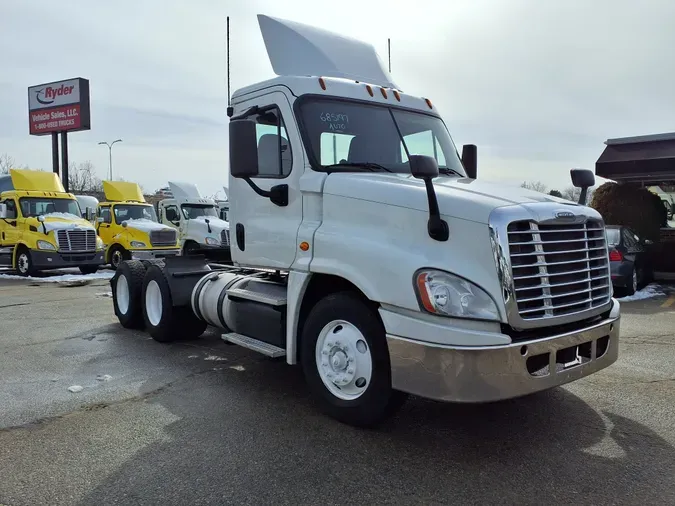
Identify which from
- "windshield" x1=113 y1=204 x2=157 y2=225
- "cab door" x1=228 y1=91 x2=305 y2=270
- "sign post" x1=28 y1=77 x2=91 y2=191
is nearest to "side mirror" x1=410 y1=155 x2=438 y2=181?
"cab door" x1=228 y1=91 x2=305 y2=270

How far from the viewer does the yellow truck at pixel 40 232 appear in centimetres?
1588

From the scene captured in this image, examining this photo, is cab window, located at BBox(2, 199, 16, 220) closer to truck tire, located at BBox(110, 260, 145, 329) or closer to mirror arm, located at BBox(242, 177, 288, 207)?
truck tire, located at BBox(110, 260, 145, 329)

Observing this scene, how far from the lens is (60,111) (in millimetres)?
33219

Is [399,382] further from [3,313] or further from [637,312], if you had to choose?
[3,313]

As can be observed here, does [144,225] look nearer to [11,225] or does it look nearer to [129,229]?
[129,229]

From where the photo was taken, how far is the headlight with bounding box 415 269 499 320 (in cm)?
349

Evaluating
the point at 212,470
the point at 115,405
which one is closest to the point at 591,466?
the point at 212,470

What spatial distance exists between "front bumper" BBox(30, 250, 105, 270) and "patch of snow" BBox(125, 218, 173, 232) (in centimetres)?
175

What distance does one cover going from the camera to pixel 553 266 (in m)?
3.71

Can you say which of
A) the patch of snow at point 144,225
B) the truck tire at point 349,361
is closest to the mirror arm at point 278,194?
the truck tire at point 349,361

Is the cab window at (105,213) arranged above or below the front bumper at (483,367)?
above

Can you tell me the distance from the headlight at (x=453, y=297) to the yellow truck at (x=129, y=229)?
48.2 ft

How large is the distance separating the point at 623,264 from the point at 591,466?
8.60 m

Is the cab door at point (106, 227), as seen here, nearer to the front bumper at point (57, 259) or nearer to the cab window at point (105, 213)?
the cab window at point (105, 213)
